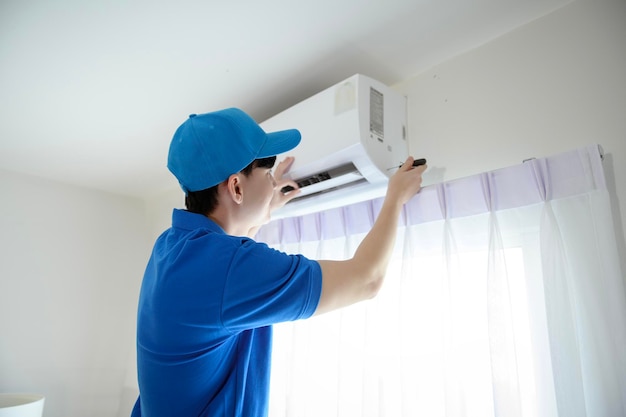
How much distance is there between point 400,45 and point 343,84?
0.67 feet

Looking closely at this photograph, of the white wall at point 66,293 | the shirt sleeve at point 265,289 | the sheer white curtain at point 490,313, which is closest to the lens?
the shirt sleeve at point 265,289

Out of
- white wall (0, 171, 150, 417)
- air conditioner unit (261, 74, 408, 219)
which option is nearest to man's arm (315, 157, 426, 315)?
air conditioner unit (261, 74, 408, 219)

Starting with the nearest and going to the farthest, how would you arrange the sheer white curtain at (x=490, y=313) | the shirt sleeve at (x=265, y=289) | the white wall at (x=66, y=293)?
the shirt sleeve at (x=265, y=289)
the sheer white curtain at (x=490, y=313)
the white wall at (x=66, y=293)

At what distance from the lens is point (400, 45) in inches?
43.1

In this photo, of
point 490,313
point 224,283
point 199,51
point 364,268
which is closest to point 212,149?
point 224,283

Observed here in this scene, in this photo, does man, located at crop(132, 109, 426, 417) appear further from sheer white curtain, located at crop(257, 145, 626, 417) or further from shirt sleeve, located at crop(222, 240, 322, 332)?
sheer white curtain, located at crop(257, 145, 626, 417)

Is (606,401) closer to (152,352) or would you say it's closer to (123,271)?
(152,352)

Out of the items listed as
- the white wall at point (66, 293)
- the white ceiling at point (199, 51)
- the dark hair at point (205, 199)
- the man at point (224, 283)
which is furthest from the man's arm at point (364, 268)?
the white wall at point (66, 293)

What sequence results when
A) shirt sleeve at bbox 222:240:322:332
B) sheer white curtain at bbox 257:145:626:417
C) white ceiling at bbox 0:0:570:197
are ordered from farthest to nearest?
white ceiling at bbox 0:0:570:197 < sheer white curtain at bbox 257:145:626:417 < shirt sleeve at bbox 222:240:322:332

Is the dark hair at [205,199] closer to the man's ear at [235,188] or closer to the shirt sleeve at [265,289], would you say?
the man's ear at [235,188]

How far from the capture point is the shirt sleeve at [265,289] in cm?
65

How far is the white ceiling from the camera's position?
3.21 feet

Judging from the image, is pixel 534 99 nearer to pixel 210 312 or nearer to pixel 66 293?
pixel 210 312

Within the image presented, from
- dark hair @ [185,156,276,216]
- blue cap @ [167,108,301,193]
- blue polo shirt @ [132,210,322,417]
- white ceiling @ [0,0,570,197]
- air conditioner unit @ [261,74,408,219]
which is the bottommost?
blue polo shirt @ [132,210,322,417]
